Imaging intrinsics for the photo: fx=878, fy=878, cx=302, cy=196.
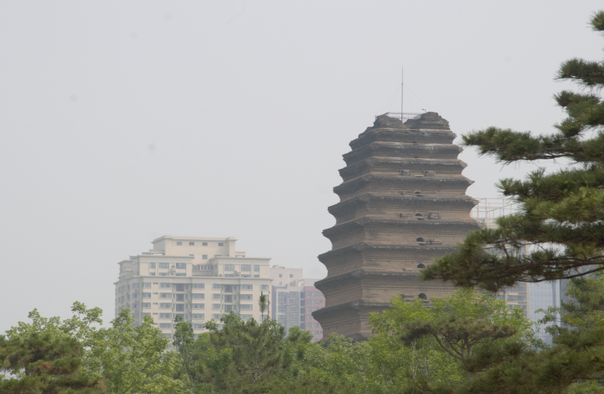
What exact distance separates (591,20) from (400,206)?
44.1m

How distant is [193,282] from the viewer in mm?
140125

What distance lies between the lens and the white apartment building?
138 metres

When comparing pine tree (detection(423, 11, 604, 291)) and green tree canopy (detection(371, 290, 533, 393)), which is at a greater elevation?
pine tree (detection(423, 11, 604, 291))

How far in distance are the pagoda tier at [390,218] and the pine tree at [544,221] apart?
40.2 metres

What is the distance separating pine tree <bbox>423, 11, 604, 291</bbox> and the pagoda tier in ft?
132

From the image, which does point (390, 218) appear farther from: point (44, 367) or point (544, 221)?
point (544, 221)

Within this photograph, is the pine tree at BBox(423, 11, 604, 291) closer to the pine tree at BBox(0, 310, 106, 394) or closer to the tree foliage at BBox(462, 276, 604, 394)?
the tree foliage at BBox(462, 276, 604, 394)

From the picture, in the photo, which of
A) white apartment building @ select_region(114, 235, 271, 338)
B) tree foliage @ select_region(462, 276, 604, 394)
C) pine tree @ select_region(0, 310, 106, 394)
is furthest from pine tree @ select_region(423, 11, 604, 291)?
white apartment building @ select_region(114, 235, 271, 338)

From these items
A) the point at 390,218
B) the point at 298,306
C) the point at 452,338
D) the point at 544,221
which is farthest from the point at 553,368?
the point at 298,306

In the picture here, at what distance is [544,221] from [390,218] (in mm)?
45561

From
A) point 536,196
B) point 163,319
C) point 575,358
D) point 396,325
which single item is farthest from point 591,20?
point 163,319

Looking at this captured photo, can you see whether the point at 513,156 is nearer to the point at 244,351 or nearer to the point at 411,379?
the point at 411,379

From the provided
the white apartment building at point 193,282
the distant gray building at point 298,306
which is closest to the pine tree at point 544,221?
the white apartment building at point 193,282

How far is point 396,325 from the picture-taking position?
115 ft
